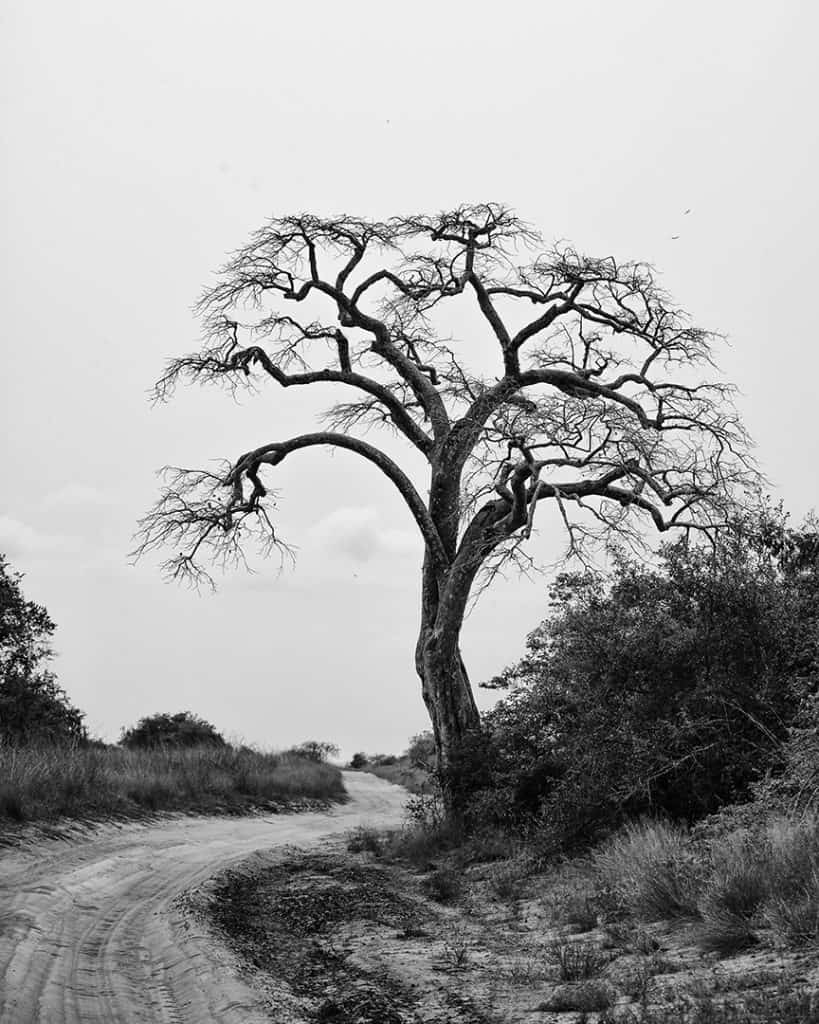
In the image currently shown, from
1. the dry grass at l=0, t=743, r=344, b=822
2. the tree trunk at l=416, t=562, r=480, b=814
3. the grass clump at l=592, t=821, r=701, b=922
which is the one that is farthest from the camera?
the tree trunk at l=416, t=562, r=480, b=814

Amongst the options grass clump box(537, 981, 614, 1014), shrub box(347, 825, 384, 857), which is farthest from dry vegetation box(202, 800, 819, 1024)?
shrub box(347, 825, 384, 857)

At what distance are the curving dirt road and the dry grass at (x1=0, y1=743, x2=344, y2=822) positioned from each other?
101 centimetres

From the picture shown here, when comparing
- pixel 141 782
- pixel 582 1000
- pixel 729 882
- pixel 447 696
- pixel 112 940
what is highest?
pixel 141 782

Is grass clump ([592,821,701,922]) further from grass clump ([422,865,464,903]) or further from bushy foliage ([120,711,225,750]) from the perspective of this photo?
bushy foliage ([120,711,225,750])

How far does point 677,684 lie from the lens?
445 inches

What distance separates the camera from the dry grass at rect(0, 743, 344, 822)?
1374 centimetres

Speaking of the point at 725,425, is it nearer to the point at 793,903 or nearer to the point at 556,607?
the point at 556,607

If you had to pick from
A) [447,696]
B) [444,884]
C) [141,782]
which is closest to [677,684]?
[444,884]

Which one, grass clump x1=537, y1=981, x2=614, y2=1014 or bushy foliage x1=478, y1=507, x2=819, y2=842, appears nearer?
grass clump x1=537, y1=981, x2=614, y2=1014

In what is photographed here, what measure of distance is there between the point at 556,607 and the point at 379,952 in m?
7.46

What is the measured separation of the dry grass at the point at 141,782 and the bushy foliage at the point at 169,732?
6.92 m

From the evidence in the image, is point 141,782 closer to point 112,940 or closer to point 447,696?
point 447,696

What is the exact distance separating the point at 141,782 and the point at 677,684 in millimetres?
10691

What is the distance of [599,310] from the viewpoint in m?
17.6
